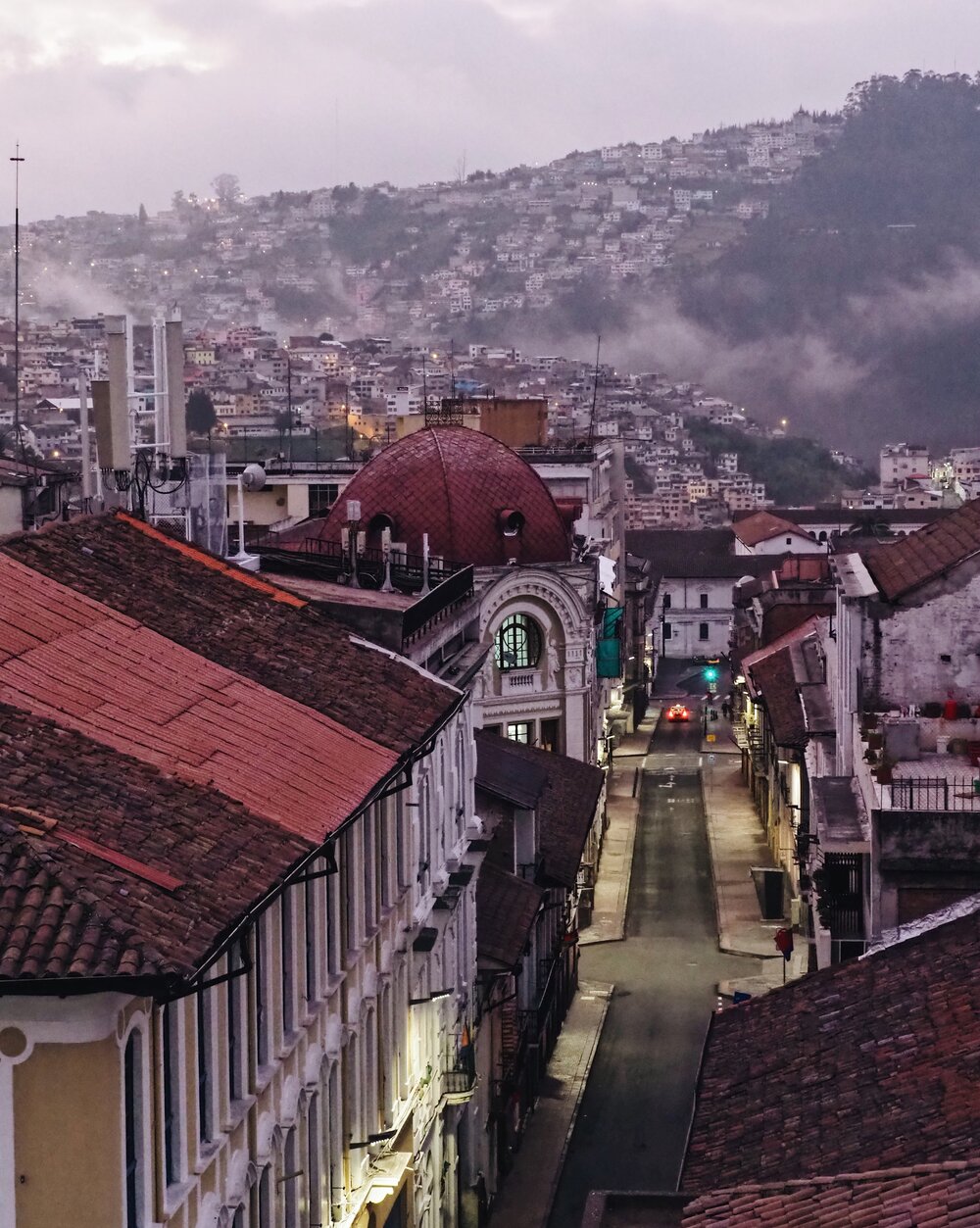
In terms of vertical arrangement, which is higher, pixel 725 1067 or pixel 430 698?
pixel 430 698

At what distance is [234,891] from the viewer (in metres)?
15.1

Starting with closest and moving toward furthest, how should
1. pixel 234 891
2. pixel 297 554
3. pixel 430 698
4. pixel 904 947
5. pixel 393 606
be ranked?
pixel 234 891
pixel 430 698
pixel 904 947
pixel 393 606
pixel 297 554

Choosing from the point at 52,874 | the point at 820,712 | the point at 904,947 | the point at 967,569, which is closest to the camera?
the point at 52,874

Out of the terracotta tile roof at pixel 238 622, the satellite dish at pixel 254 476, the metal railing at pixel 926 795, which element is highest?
the satellite dish at pixel 254 476

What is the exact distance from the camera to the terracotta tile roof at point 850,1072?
21.7m

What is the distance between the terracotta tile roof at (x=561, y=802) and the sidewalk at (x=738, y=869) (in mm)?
4613

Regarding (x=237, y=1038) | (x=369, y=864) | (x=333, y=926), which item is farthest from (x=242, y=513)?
(x=237, y=1038)

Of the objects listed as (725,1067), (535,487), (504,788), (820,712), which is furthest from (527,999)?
(535,487)

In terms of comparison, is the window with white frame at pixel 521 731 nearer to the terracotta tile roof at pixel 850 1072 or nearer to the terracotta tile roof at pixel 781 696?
the terracotta tile roof at pixel 781 696

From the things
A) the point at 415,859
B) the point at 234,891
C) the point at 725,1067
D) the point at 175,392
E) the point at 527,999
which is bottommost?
the point at 527,999

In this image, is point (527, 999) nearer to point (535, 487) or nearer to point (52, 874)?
point (535, 487)

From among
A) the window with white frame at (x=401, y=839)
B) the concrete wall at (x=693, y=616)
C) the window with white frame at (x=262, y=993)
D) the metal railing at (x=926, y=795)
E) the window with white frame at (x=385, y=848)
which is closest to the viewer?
the window with white frame at (x=262, y=993)

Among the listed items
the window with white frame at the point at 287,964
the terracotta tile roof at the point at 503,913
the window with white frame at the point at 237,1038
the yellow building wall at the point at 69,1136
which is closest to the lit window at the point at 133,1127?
the yellow building wall at the point at 69,1136

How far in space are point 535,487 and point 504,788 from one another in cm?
2191
